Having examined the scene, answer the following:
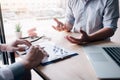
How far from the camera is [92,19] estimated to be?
67.7 inches

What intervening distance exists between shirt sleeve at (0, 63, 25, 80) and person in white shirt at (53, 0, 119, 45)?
0.53 meters

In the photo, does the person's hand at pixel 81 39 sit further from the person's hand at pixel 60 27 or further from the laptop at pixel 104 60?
the person's hand at pixel 60 27

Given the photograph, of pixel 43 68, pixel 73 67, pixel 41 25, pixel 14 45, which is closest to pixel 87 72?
pixel 73 67

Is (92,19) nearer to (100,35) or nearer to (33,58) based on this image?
(100,35)

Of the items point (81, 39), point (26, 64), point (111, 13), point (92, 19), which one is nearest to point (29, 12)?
point (92, 19)

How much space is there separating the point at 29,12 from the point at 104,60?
195 cm

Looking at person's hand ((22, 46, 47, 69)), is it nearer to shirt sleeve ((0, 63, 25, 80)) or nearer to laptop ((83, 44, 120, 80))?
shirt sleeve ((0, 63, 25, 80))

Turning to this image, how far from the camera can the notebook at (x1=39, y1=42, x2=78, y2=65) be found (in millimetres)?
993

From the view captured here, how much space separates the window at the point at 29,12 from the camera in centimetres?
253

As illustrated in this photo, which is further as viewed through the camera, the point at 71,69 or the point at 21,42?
the point at 21,42

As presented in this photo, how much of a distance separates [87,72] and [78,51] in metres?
0.31

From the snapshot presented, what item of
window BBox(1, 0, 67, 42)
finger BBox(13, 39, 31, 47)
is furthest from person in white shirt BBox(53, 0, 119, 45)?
window BBox(1, 0, 67, 42)

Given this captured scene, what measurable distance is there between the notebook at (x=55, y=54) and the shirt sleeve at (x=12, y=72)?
0.44 ft

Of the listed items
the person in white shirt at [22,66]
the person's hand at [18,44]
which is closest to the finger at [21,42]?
the person's hand at [18,44]
